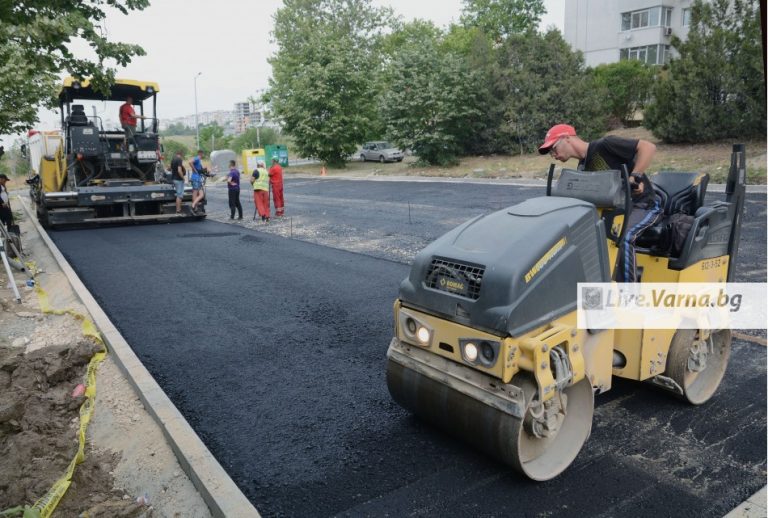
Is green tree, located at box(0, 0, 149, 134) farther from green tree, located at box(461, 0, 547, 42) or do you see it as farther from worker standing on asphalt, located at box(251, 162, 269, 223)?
green tree, located at box(461, 0, 547, 42)

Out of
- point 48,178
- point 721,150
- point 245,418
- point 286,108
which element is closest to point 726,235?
point 245,418

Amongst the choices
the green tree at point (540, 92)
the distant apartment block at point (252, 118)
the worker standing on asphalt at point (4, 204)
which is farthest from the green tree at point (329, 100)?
the worker standing on asphalt at point (4, 204)

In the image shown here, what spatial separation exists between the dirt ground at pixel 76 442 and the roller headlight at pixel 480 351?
1.72 m

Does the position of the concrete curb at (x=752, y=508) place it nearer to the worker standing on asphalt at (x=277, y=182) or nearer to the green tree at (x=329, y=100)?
the worker standing on asphalt at (x=277, y=182)

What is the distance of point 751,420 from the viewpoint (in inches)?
157

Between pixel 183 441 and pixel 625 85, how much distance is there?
1293 inches

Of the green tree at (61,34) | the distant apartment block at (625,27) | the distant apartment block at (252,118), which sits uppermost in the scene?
the distant apartment block at (625,27)

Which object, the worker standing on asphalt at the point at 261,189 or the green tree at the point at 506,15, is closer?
the worker standing on asphalt at the point at 261,189

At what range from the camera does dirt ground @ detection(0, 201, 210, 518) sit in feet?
10.9

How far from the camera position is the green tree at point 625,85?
30.5m

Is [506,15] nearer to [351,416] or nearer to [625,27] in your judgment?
[625,27]

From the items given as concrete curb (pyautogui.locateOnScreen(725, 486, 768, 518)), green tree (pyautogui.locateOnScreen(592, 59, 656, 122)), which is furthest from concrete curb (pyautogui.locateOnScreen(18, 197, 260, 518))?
green tree (pyautogui.locateOnScreen(592, 59, 656, 122))

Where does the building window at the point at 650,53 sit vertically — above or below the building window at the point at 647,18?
below

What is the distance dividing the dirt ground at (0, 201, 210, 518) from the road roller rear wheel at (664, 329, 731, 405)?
3.19 m
